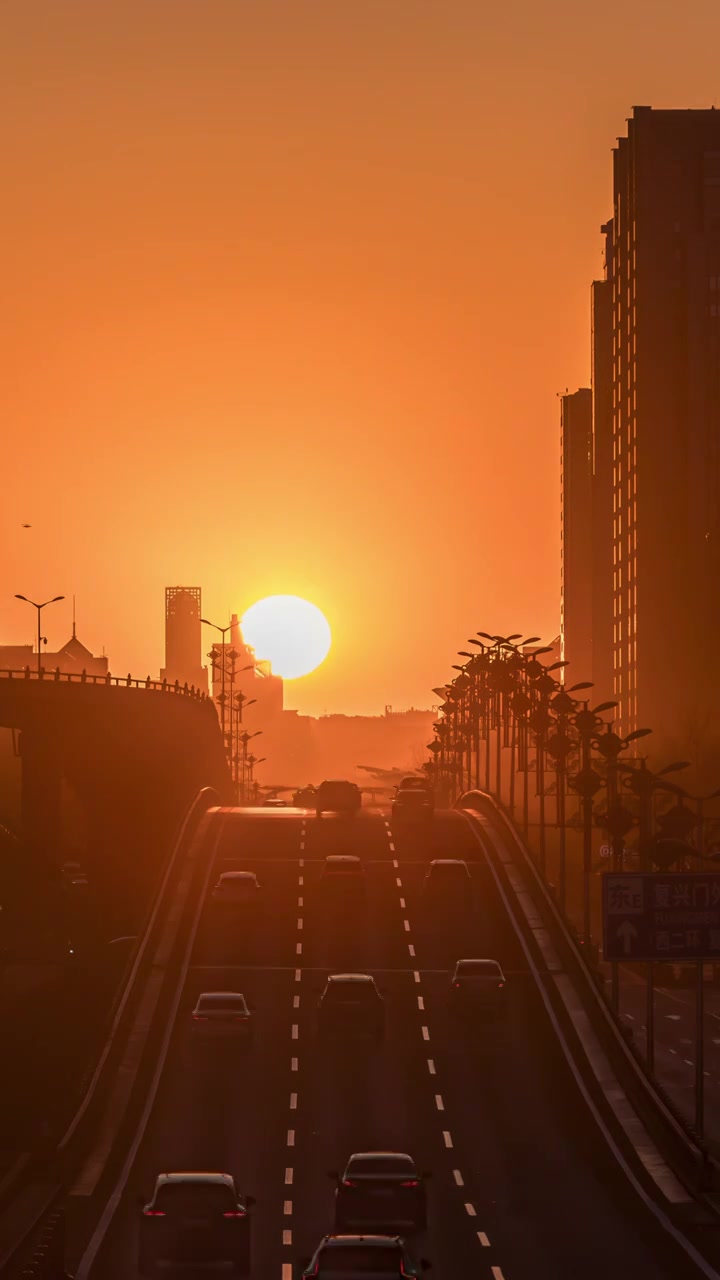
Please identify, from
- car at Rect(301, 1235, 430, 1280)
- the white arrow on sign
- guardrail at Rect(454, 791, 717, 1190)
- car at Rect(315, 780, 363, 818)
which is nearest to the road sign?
the white arrow on sign

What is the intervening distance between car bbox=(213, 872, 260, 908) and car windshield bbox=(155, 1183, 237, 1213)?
167 ft

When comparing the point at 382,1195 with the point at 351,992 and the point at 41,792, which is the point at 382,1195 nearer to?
the point at 351,992

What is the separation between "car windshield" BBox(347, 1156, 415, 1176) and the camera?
3944cm

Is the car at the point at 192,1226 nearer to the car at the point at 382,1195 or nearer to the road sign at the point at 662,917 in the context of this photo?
the car at the point at 382,1195

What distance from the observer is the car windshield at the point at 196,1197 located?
1384 inches

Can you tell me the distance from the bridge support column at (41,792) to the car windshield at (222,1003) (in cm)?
6463

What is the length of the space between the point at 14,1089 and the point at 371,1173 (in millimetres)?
29879

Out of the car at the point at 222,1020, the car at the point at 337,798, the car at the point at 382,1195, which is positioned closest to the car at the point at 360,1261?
the car at the point at 382,1195

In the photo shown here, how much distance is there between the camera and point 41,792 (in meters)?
128

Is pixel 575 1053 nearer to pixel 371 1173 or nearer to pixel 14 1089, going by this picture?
pixel 14 1089

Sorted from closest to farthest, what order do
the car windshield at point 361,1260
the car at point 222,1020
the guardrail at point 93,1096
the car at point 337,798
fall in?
1. the car windshield at point 361,1260
2. the guardrail at point 93,1096
3. the car at point 222,1020
4. the car at point 337,798

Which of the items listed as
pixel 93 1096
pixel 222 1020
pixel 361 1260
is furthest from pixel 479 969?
pixel 361 1260

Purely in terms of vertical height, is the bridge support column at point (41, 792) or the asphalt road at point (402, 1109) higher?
the bridge support column at point (41, 792)

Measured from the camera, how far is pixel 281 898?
9025 cm
